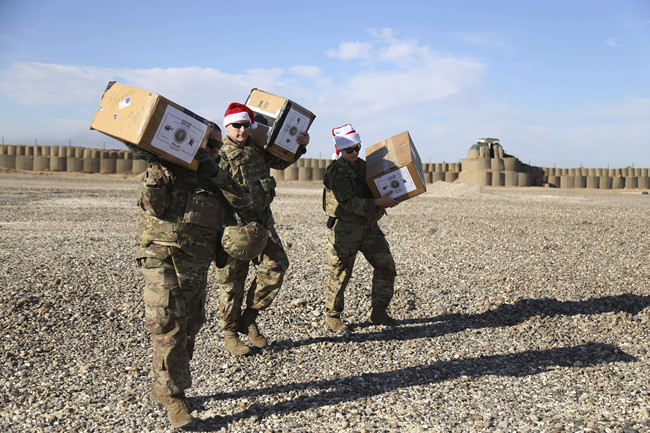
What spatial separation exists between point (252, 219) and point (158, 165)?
4.28ft

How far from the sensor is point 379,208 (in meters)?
5.53

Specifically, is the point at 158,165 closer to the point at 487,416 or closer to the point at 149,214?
the point at 149,214

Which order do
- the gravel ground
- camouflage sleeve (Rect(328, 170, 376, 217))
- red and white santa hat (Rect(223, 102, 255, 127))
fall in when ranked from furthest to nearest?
camouflage sleeve (Rect(328, 170, 376, 217)) → red and white santa hat (Rect(223, 102, 255, 127)) → the gravel ground

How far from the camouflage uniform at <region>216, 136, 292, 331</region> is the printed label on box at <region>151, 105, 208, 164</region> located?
1.14m

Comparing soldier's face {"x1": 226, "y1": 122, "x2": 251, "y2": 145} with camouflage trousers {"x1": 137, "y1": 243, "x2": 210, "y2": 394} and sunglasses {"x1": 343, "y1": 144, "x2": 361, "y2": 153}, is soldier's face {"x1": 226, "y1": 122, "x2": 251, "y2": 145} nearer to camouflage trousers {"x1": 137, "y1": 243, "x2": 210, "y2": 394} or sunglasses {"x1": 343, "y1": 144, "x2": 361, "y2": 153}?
sunglasses {"x1": 343, "y1": 144, "x2": 361, "y2": 153}

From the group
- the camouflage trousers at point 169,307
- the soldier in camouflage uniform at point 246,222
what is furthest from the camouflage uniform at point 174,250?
the soldier in camouflage uniform at point 246,222

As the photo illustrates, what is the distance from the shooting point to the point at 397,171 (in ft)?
18.0

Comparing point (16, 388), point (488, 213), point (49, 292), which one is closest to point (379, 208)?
point (16, 388)

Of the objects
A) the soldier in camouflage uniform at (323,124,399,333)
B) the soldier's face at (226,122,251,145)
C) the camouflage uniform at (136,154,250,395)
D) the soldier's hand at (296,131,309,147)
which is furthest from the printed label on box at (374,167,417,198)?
the camouflage uniform at (136,154,250,395)

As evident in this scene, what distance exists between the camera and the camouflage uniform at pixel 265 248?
15.7 ft

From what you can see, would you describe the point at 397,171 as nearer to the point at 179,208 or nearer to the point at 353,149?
the point at 353,149

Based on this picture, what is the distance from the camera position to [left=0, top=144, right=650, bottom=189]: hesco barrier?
3956 cm

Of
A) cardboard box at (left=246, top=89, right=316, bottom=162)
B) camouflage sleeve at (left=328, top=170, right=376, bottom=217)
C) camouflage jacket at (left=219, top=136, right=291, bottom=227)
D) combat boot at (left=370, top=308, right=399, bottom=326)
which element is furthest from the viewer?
combat boot at (left=370, top=308, right=399, bottom=326)

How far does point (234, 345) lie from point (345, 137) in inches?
85.6
